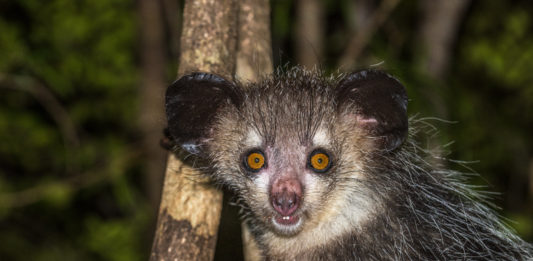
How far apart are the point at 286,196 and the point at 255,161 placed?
0.31 m

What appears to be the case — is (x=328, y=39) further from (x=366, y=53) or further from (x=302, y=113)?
(x=302, y=113)

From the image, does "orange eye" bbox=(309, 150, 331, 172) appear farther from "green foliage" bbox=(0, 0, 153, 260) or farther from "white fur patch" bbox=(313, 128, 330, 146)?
"green foliage" bbox=(0, 0, 153, 260)

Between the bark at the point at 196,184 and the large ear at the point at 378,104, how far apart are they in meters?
0.63

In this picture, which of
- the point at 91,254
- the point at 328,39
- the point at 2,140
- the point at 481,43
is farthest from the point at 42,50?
the point at 481,43

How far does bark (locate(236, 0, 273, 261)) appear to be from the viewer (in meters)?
3.61

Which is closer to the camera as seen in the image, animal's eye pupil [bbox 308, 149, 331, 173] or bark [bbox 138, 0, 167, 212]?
animal's eye pupil [bbox 308, 149, 331, 173]

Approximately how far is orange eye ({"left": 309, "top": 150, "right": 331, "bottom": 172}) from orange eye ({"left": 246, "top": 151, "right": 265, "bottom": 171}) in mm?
244

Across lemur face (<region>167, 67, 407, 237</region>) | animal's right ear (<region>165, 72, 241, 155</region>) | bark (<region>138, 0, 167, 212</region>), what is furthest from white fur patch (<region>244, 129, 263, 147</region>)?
bark (<region>138, 0, 167, 212</region>)

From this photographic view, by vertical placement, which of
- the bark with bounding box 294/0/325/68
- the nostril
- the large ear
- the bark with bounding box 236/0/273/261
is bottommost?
the nostril

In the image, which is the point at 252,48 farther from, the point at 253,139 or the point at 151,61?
the point at 151,61

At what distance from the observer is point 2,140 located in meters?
7.27

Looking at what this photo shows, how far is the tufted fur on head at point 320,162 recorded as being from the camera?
9.82ft

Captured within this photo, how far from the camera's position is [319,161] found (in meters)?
3.04

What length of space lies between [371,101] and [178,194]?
1.02 m
